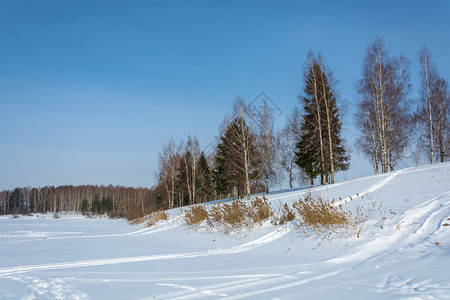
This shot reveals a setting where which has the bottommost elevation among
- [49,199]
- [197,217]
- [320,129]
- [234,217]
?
[49,199]

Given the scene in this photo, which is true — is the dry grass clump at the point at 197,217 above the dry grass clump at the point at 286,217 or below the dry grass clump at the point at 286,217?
below

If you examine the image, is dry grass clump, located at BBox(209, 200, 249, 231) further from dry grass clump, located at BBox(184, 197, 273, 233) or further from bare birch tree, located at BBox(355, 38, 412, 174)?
bare birch tree, located at BBox(355, 38, 412, 174)

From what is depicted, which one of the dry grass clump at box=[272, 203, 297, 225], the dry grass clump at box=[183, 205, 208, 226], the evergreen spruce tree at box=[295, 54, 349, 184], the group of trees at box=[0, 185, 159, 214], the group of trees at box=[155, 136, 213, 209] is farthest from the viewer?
the group of trees at box=[0, 185, 159, 214]

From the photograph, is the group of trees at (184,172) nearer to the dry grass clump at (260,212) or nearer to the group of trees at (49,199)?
the dry grass clump at (260,212)

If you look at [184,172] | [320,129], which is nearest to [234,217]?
[320,129]

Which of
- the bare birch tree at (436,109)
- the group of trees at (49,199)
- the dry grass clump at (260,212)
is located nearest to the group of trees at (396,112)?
the bare birch tree at (436,109)

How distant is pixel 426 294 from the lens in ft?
9.23

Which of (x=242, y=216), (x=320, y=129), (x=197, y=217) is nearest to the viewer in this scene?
(x=242, y=216)

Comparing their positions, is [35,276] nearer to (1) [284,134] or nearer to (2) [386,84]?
(2) [386,84]

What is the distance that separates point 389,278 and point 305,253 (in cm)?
217

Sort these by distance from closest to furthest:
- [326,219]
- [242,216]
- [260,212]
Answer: [326,219], [260,212], [242,216]

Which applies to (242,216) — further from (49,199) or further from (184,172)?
(49,199)

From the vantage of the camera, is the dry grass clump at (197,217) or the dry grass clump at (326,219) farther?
the dry grass clump at (197,217)

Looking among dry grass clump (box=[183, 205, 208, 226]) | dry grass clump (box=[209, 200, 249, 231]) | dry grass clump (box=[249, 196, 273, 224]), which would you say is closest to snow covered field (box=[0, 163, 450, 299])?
dry grass clump (box=[249, 196, 273, 224])
